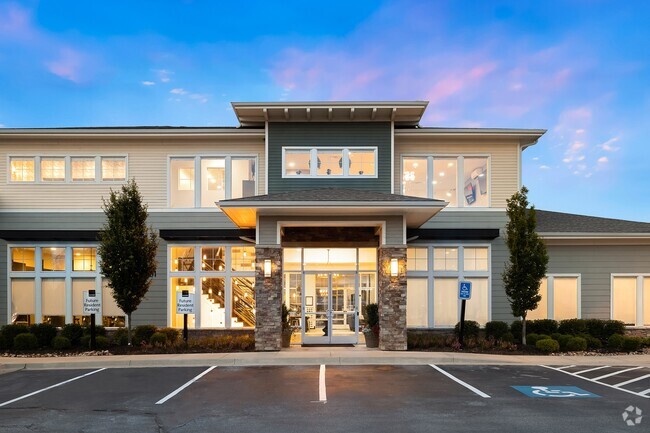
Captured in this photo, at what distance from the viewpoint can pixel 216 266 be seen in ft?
58.9

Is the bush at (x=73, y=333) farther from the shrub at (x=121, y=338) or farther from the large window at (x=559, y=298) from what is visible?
the large window at (x=559, y=298)

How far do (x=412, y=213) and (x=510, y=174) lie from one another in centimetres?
535

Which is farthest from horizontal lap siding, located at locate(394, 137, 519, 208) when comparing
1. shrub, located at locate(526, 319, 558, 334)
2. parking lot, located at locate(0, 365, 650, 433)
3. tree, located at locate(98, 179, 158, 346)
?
tree, located at locate(98, 179, 158, 346)

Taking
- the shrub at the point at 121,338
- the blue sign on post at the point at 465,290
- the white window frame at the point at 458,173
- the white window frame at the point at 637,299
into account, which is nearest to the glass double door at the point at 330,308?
the blue sign on post at the point at 465,290

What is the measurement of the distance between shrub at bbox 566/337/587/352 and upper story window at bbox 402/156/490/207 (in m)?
5.47

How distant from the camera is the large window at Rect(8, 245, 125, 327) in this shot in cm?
1792

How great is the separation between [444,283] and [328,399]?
31.4 ft

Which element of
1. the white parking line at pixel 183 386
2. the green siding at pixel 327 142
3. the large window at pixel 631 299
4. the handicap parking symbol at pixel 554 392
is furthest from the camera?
the large window at pixel 631 299

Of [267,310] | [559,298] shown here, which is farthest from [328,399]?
[559,298]

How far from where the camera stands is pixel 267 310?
49.1 ft

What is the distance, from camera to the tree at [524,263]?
51.0 ft

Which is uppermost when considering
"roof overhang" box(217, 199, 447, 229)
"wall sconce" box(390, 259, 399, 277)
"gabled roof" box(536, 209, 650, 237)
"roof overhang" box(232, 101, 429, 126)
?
"roof overhang" box(232, 101, 429, 126)

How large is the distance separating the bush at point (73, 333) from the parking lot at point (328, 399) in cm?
320

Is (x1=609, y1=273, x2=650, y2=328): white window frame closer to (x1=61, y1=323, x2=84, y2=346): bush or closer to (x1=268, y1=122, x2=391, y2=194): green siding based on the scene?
(x1=268, y1=122, x2=391, y2=194): green siding
